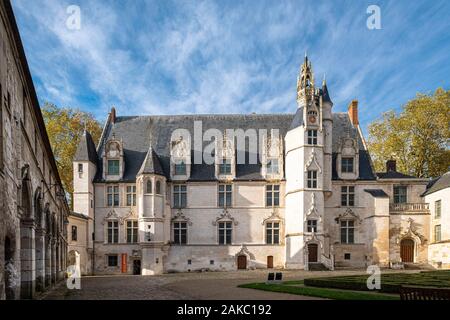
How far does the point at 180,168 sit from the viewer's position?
37.2 metres

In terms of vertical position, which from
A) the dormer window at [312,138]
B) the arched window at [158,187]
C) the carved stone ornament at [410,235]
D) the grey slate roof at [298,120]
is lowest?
the carved stone ornament at [410,235]

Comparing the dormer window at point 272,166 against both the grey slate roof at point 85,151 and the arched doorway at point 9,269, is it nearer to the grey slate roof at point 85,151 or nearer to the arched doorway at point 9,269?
the grey slate roof at point 85,151

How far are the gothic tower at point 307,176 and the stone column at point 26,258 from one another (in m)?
24.2

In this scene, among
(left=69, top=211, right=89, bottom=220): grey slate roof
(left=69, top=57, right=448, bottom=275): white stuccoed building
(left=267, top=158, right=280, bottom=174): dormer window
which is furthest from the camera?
(left=267, top=158, right=280, bottom=174): dormer window

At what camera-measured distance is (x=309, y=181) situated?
34.3 m

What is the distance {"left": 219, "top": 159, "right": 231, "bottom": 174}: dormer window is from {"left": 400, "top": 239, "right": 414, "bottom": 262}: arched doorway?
→ 17501mm

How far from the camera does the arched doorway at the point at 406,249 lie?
114 ft

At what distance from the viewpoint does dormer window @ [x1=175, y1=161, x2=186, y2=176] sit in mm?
37031

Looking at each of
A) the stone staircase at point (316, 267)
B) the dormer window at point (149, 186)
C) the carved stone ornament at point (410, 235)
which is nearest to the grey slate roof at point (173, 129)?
the dormer window at point (149, 186)

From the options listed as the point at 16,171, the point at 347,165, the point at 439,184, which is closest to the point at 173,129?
the point at 347,165

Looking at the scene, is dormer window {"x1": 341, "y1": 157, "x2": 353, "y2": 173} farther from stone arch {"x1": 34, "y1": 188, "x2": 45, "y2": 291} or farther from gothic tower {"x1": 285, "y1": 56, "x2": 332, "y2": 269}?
stone arch {"x1": 34, "y1": 188, "x2": 45, "y2": 291}

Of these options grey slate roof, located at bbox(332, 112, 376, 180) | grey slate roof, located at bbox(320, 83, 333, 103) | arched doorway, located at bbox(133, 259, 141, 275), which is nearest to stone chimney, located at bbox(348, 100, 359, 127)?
grey slate roof, located at bbox(332, 112, 376, 180)

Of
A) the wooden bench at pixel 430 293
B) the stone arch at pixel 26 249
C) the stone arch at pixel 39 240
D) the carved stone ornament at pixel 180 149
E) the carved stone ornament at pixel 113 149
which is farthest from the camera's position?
the carved stone ornament at pixel 113 149
